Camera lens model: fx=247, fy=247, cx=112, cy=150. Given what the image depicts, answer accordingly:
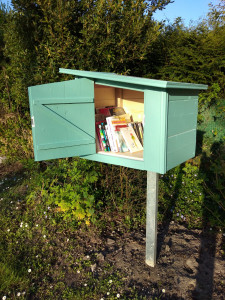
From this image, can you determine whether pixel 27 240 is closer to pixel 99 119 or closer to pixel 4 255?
pixel 4 255

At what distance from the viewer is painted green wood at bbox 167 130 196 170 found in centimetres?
216

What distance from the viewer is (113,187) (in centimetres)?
382

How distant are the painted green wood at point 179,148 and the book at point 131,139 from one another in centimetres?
49

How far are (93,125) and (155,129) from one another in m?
0.74

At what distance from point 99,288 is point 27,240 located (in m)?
1.29

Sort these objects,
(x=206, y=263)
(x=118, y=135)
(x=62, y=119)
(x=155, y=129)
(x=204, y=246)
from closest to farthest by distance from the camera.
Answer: (x=155, y=129)
(x=62, y=119)
(x=118, y=135)
(x=206, y=263)
(x=204, y=246)

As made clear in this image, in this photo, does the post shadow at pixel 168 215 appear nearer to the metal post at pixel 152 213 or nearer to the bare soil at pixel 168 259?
the bare soil at pixel 168 259

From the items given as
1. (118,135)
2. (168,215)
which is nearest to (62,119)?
(118,135)

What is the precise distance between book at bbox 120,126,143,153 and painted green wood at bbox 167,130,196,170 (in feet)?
1.62

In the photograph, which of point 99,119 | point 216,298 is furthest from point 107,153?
point 216,298

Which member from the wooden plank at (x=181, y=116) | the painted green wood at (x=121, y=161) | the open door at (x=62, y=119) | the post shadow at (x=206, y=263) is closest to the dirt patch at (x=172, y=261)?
the post shadow at (x=206, y=263)

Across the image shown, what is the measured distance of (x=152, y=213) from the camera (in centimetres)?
248

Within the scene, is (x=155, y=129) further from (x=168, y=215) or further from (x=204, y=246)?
(x=168, y=215)

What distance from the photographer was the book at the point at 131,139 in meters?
2.61
